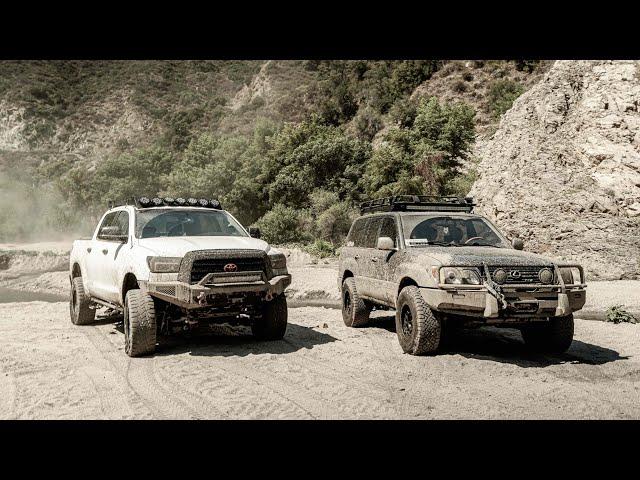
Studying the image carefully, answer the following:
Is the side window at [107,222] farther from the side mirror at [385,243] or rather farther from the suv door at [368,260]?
the side mirror at [385,243]

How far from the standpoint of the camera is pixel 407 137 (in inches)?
1319

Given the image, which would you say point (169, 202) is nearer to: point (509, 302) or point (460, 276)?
point (460, 276)

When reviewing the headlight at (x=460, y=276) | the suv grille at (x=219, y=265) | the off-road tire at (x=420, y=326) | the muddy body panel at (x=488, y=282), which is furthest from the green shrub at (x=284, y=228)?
the headlight at (x=460, y=276)

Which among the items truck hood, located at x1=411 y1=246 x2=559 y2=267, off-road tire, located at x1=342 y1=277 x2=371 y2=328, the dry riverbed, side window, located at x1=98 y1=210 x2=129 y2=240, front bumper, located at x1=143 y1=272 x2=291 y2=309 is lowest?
the dry riverbed

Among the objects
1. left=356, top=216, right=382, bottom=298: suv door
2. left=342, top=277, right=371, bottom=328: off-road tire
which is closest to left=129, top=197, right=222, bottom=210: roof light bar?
left=356, top=216, right=382, bottom=298: suv door

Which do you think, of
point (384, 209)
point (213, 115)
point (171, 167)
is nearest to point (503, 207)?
point (384, 209)

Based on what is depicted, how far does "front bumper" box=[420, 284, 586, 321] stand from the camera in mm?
6637

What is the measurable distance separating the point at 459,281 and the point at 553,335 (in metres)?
1.70

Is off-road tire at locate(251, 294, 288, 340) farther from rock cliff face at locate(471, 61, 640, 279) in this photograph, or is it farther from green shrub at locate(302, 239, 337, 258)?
green shrub at locate(302, 239, 337, 258)

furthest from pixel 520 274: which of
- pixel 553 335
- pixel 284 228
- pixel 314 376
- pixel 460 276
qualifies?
pixel 284 228

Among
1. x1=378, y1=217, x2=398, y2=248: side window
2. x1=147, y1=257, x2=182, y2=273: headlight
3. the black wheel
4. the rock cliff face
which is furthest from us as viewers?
the rock cliff face

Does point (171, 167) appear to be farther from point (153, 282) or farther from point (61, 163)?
point (153, 282)

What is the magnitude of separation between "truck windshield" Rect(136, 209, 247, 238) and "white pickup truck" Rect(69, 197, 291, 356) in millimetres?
15

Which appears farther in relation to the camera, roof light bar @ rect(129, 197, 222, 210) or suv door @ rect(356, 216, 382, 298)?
suv door @ rect(356, 216, 382, 298)
